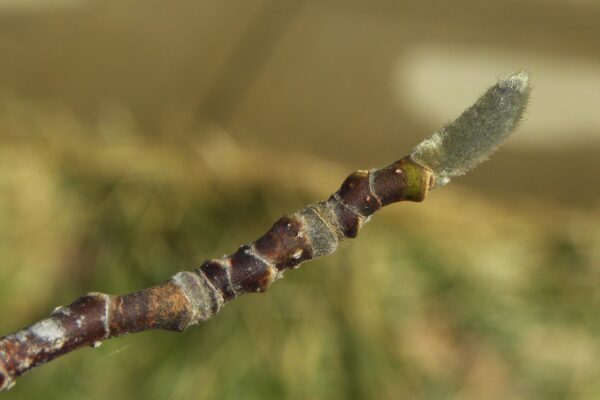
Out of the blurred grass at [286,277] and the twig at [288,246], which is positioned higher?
the blurred grass at [286,277]

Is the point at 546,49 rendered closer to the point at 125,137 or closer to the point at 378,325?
the point at 378,325

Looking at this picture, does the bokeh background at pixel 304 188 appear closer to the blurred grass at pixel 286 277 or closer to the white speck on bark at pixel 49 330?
the blurred grass at pixel 286 277

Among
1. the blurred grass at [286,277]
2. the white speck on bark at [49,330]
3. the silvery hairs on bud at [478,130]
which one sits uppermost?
the blurred grass at [286,277]

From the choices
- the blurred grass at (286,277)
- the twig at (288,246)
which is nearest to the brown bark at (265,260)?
the twig at (288,246)

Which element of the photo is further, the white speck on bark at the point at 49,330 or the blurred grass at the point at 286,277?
the blurred grass at the point at 286,277

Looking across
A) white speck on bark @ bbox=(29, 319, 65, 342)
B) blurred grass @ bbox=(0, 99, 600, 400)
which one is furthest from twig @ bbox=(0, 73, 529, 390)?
blurred grass @ bbox=(0, 99, 600, 400)

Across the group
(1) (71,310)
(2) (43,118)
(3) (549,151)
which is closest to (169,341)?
(2) (43,118)

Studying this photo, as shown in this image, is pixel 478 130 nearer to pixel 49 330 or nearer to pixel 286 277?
pixel 49 330
